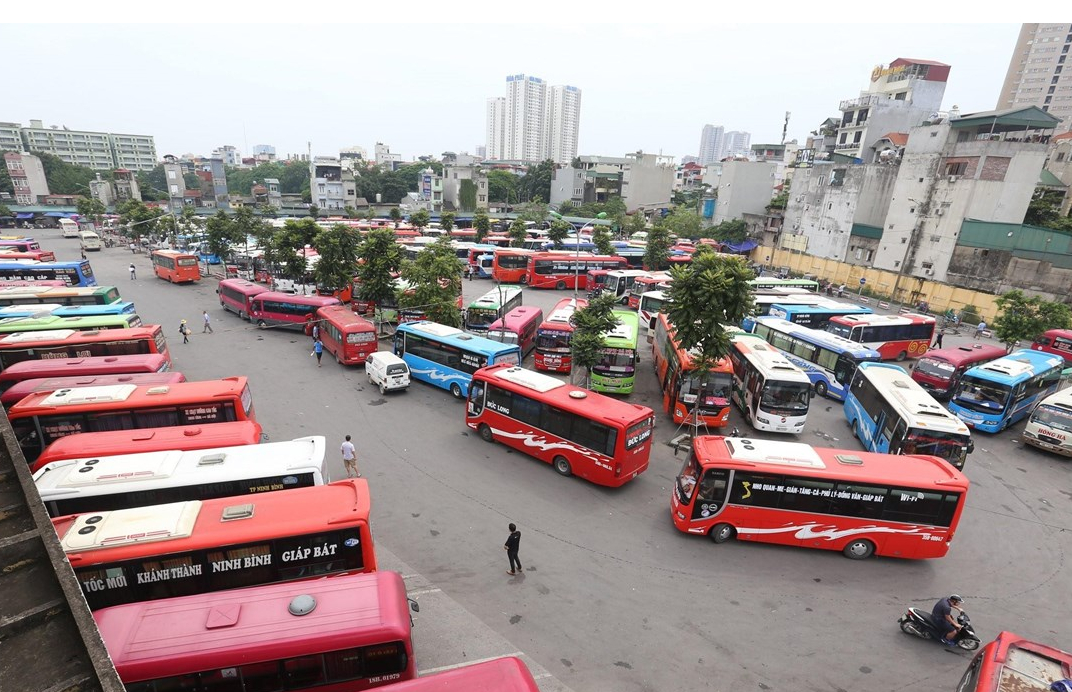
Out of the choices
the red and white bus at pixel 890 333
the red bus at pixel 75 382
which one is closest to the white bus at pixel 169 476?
the red bus at pixel 75 382

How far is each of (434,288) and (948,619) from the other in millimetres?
20939

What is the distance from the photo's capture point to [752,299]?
619 inches

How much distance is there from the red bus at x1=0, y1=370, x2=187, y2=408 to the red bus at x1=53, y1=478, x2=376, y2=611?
24.9ft

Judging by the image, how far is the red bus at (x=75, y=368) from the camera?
14891mm

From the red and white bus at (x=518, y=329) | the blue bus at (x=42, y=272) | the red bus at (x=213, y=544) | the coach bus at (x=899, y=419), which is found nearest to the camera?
the red bus at (x=213, y=544)

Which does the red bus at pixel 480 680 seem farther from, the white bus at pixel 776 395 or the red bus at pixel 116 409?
the white bus at pixel 776 395

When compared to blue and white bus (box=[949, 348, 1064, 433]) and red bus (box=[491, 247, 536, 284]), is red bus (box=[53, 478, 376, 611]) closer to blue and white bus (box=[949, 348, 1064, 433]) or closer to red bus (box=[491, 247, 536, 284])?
blue and white bus (box=[949, 348, 1064, 433])

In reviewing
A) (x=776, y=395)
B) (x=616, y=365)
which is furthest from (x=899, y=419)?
(x=616, y=365)

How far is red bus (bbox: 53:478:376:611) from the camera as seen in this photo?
7520mm

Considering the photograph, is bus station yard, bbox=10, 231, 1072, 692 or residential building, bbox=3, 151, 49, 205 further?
residential building, bbox=3, 151, 49, 205

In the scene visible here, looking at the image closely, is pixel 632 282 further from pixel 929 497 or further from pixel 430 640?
pixel 430 640

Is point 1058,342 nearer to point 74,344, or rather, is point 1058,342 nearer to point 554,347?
point 554,347

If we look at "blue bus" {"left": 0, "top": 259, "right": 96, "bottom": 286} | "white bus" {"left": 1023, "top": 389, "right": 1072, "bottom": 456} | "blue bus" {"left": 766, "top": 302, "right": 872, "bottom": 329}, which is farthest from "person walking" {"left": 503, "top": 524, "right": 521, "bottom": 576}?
"blue bus" {"left": 0, "top": 259, "right": 96, "bottom": 286}

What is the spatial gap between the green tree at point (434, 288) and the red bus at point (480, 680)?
62.7 feet
